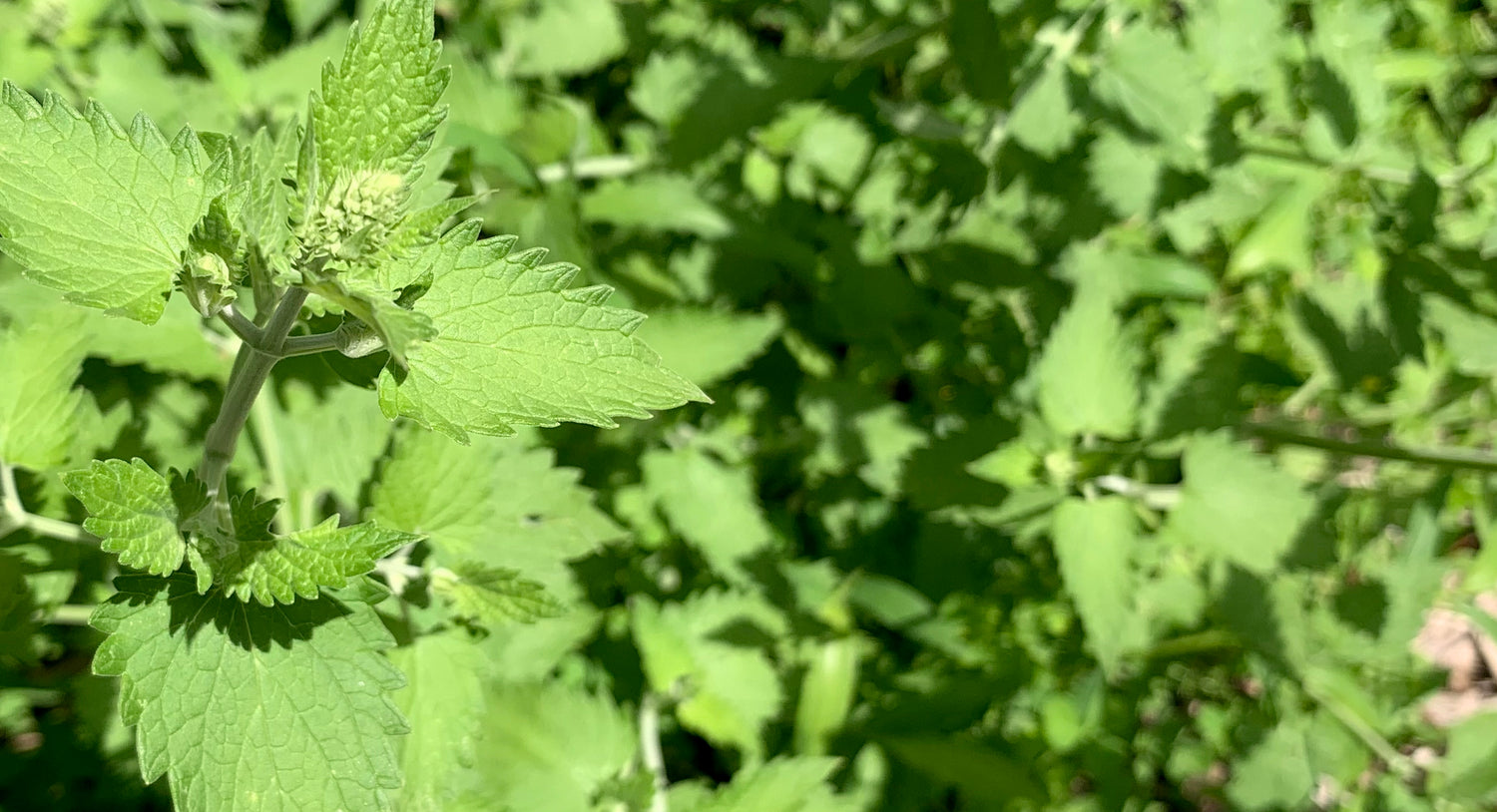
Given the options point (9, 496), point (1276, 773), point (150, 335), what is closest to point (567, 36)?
point (150, 335)

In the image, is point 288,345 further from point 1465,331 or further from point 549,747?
point 1465,331

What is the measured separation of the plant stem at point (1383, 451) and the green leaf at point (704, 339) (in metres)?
1.34

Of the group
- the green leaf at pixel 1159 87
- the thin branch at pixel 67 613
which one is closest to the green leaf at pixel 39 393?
the thin branch at pixel 67 613

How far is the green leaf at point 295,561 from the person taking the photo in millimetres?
1006

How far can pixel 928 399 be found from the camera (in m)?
2.86

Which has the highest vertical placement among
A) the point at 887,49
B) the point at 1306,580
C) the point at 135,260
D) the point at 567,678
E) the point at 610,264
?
the point at 135,260

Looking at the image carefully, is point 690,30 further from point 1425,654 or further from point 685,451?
point 1425,654

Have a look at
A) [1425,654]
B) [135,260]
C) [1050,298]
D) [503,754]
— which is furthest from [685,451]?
[1425,654]

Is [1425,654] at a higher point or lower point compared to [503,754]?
lower

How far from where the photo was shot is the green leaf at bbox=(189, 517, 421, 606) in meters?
1.01

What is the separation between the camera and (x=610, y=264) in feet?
8.16

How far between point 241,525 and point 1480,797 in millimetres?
2890

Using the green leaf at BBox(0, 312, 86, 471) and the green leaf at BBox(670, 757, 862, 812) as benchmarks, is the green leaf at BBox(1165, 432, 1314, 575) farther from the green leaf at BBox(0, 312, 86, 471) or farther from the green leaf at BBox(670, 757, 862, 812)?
the green leaf at BBox(0, 312, 86, 471)

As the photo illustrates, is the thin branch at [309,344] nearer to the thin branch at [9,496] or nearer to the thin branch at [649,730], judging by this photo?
the thin branch at [9,496]
